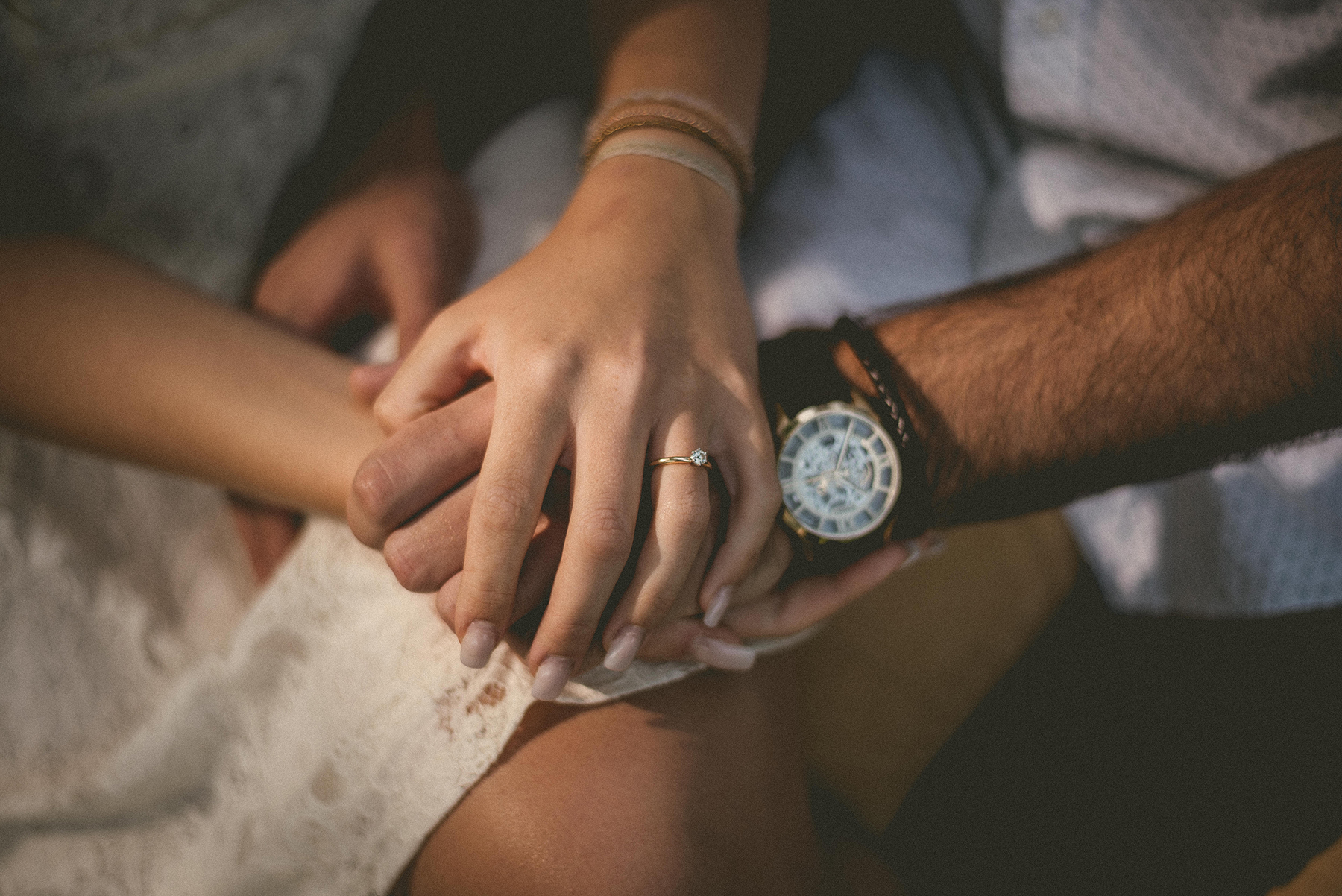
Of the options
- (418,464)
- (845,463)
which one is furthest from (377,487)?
(845,463)

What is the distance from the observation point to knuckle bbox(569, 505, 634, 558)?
0.62 m

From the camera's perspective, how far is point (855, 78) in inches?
47.8

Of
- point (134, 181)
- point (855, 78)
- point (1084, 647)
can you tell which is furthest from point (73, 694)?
point (855, 78)

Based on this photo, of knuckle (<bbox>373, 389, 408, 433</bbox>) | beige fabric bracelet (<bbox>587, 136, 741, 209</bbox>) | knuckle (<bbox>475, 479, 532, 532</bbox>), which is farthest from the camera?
beige fabric bracelet (<bbox>587, 136, 741, 209</bbox>)

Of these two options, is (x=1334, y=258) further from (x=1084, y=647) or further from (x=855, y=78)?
(x=855, y=78)

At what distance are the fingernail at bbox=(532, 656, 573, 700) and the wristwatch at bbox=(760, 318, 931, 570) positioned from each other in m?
0.29

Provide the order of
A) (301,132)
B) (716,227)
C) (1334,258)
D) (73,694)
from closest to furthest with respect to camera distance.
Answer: (1334,258)
(716,227)
(73,694)
(301,132)

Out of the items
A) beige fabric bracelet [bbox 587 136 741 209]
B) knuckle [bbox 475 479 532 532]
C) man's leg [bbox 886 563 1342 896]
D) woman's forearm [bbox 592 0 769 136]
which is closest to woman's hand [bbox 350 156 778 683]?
knuckle [bbox 475 479 532 532]

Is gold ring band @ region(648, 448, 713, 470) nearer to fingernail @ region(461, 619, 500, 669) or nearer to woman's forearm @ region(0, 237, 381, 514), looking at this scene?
fingernail @ region(461, 619, 500, 669)

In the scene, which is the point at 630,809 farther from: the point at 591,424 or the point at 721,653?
the point at 591,424

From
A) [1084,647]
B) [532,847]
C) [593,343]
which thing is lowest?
[1084,647]

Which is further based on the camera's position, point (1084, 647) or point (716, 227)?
point (1084, 647)

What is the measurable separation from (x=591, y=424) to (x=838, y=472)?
29 centimetres

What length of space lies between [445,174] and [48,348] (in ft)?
2.01
